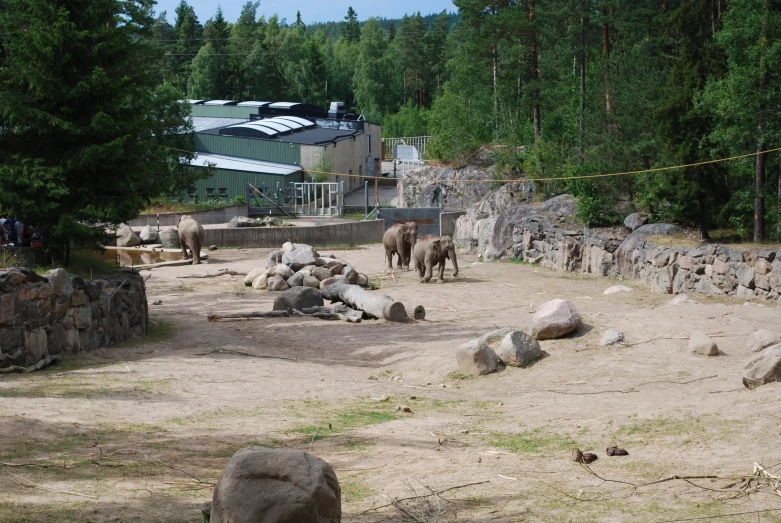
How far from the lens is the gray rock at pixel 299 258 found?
26.3 meters

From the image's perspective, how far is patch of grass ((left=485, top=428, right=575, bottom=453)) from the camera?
346 inches

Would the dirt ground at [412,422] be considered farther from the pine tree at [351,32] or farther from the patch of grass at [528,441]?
the pine tree at [351,32]

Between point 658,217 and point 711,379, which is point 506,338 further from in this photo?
point 658,217

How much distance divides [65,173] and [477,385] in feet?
27.3

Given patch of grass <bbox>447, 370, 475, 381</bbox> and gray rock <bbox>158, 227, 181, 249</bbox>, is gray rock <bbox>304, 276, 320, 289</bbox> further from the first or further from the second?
gray rock <bbox>158, 227, 181, 249</bbox>

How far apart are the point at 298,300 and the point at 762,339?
34.3 feet

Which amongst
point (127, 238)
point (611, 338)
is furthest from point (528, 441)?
point (127, 238)

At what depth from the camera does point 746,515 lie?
628cm

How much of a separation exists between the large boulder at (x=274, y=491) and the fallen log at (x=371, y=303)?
521 inches

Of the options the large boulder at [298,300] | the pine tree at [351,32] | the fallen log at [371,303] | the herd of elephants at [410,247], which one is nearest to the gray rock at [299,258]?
the herd of elephants at [410,247]

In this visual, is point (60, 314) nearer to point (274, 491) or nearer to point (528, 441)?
point (528, 441)

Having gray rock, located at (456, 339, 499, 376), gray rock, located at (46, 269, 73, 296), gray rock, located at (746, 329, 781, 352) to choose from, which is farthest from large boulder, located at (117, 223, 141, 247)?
gray rock, located at (746, 329, 781, 352)

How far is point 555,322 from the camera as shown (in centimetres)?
1416

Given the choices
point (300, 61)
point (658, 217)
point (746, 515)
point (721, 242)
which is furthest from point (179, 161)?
point (300, 61)
